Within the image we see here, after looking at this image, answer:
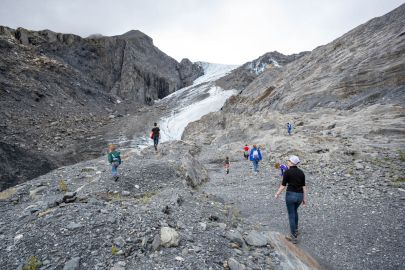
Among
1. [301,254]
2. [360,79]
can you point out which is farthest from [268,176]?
[360,79]

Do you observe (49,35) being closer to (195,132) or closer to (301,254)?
(195,132)

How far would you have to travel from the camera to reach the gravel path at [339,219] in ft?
22.6

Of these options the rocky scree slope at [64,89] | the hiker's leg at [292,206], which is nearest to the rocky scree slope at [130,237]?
the hiker's leg at [292,206]

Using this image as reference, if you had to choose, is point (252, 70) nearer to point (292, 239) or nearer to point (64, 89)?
point (64, 89)

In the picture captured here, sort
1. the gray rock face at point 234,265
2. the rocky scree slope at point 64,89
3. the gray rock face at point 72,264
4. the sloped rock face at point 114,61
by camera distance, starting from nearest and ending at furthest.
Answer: the gray rock face at point 72,264, the gray rock face at point 234,265, the rocky scree slope at point 64,89, the sloped rock face at point 114,61

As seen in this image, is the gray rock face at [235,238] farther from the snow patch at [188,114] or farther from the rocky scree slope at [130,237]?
the snow patch at [188,114]

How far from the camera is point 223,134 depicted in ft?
124

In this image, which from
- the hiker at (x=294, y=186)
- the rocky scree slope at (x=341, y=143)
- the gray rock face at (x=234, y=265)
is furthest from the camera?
the rocky scree slope at (x=341, y=143)

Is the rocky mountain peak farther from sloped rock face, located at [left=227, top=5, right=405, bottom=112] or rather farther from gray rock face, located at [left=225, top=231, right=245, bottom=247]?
gray rock face, located at [left=225, top=231, right=245, bottom=247]

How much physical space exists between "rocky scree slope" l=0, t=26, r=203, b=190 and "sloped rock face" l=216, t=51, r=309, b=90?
2565 cm

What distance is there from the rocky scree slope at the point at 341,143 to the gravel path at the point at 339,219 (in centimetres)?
3

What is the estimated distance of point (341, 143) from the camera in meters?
18.0

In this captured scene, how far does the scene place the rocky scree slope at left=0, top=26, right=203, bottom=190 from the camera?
35.0 metres

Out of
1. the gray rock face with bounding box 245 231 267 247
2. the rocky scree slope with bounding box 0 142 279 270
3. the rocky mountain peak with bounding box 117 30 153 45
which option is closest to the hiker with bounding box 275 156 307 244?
the gray rock face with bounding box 245 231 267 247
